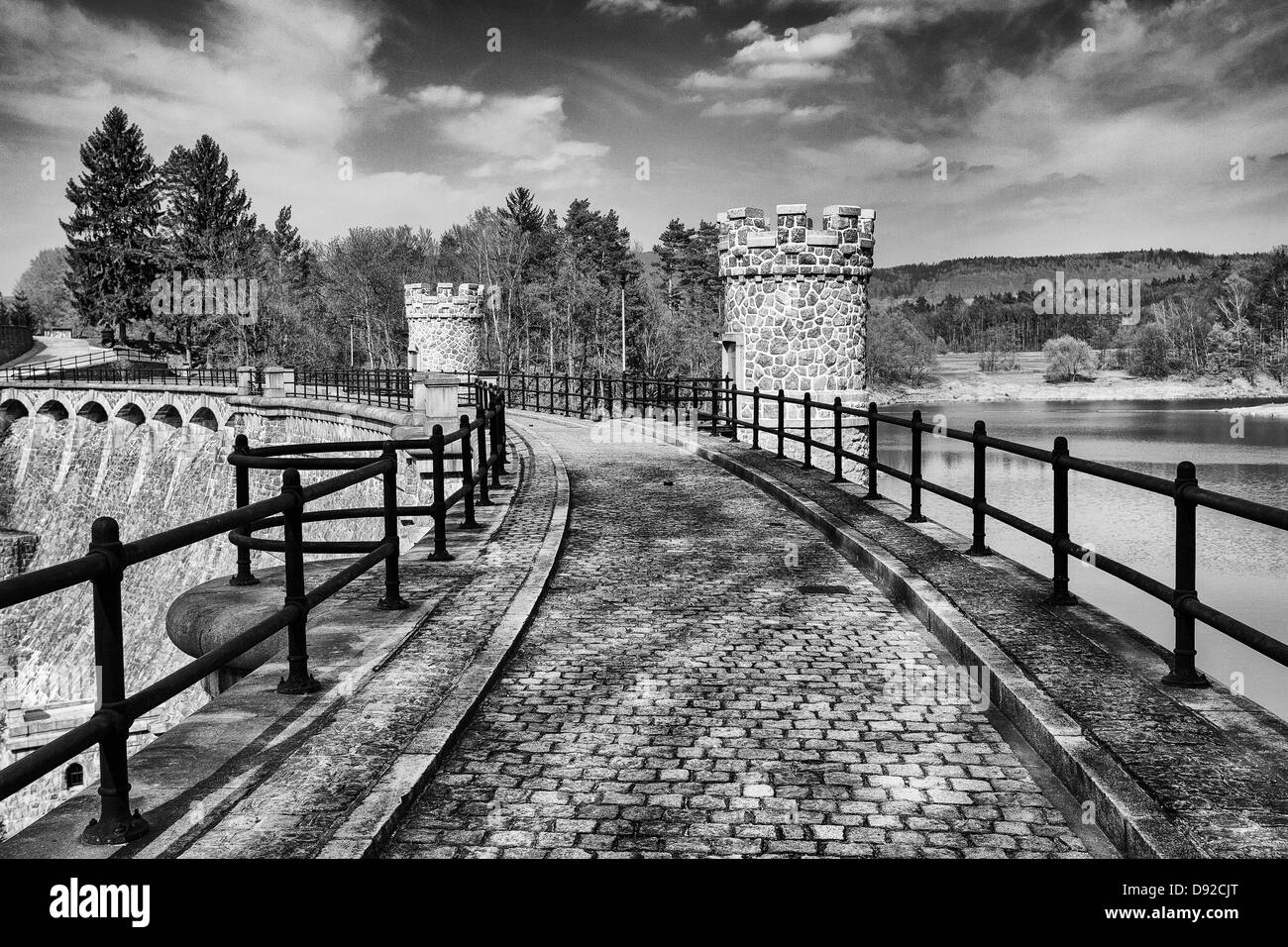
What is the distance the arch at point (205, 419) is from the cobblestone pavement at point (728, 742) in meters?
42.7

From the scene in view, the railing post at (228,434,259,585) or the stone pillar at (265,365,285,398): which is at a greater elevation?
the stone pillar at (265,365,285,398)

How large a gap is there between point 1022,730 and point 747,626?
249 centimetres

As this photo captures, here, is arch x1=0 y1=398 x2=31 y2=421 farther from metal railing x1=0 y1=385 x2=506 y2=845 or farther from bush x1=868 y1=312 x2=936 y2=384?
bush x1=868 y1=312 x2=936 y2=384

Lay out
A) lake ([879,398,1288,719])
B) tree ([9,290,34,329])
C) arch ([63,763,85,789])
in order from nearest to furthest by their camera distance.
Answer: lake ([879,398,1288,719]) → arch ([63,763,85,789]) → tree ([9,290,34,329])

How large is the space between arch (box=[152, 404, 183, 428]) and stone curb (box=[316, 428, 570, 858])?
154ft

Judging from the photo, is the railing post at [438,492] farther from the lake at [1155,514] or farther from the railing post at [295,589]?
the lake at [1155,514]

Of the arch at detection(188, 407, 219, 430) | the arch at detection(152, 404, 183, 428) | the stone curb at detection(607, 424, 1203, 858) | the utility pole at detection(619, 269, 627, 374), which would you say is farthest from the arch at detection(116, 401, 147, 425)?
the stone curb at detection(607, 424, 1203, 858)

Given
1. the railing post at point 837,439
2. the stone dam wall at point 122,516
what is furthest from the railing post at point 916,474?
the stone dam wall at point 122,516

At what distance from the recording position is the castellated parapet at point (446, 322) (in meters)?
41.8

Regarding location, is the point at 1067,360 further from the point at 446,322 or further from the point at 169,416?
the point at 169,416

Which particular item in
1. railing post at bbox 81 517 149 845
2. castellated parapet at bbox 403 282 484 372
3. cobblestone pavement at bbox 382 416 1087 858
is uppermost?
castellated parapet at bbox 403 282 484 372

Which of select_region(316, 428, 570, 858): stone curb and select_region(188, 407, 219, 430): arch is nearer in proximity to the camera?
select_region(316, 428, 570, 858): stone curb

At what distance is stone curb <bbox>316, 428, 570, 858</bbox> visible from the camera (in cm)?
376

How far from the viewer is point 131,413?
2103 inches
